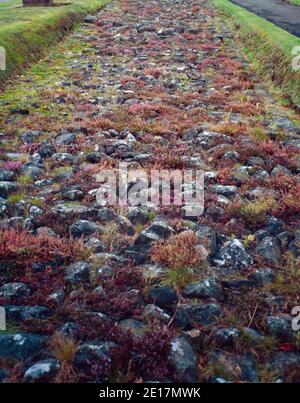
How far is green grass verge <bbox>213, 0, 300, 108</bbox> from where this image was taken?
18.3 meters

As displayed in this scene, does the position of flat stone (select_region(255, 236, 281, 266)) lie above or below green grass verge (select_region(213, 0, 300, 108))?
below

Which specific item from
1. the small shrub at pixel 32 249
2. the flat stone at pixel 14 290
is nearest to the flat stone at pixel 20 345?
the flat stone at pixel 14 290

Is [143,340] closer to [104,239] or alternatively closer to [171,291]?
[171,291]

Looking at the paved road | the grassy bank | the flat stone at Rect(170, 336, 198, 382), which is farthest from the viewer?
the paved road

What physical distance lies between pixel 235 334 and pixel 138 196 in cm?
433

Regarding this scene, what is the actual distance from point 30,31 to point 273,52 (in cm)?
1323

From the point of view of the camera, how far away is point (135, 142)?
1268cm

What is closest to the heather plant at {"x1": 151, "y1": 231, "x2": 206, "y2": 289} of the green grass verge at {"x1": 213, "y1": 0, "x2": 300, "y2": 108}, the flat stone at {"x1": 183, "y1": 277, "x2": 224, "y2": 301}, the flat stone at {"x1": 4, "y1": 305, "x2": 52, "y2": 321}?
the flat stone at {"x1": 183, "y1": 277, "x2": 224, "y2": 301}

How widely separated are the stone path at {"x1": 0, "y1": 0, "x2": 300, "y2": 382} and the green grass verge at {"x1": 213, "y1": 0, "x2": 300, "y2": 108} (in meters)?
2.00

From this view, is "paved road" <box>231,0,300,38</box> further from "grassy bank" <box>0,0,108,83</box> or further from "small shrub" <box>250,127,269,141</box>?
"small shrub" <box>250,127,269,141</box>

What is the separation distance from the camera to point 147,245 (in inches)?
313

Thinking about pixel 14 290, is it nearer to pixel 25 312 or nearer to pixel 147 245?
pixel 25 312

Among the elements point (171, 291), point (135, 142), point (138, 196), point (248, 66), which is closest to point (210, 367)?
point (171, 291)

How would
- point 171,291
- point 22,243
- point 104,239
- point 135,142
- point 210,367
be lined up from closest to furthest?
point 210,367 → point 171,291 → point 22,243 → point 104,239 → point 135,142
